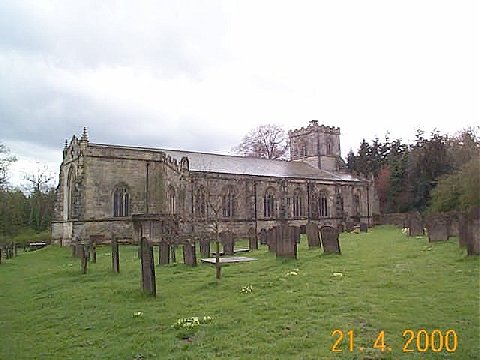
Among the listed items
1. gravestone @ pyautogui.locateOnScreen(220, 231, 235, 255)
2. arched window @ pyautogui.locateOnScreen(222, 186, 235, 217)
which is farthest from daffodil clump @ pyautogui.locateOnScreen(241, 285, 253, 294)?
arched window @ pyautogui.locateOnScreen(222, 186, 235, 217)

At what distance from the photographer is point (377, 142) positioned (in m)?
65.2

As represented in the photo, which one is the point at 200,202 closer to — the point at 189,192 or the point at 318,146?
the point at 189,192

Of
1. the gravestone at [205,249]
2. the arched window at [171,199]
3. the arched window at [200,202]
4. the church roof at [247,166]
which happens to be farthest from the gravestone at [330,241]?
the church roof at [247,166]

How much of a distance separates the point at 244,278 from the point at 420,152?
139ft

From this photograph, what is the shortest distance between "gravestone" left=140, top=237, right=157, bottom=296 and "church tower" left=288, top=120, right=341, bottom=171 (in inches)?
1795

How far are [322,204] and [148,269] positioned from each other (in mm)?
36147

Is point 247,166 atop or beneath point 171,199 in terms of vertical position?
atop

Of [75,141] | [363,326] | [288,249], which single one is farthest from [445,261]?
[75,141]

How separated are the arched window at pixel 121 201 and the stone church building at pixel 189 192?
1.1 inches

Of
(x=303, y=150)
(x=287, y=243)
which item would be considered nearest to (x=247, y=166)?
(x=303, y=150)

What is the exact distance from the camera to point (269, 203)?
4034 centimetres

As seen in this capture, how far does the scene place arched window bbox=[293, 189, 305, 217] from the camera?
42281mm

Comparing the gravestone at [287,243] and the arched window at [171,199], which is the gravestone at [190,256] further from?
the arched window at [171,199]

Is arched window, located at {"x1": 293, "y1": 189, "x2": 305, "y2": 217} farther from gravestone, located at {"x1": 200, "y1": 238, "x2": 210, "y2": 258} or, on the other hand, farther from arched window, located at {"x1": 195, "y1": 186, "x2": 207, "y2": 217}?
gravestone, located at {"x1": 200, "y1": 238, "x2": 210, "y2": 258}
